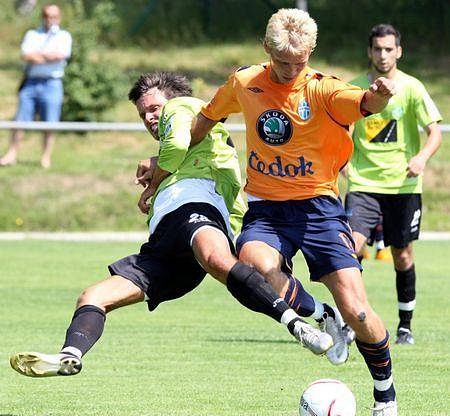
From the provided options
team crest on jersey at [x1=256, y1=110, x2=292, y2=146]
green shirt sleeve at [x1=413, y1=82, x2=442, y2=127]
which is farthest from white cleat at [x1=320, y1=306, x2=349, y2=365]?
green shirt sleeve at [x1=413, y1=82, x2=442, y2=127]

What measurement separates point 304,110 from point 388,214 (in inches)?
134

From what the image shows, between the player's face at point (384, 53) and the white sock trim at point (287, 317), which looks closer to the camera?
the white sock trim at point (287, 317)

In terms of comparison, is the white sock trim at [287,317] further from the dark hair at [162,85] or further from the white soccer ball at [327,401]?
the dark hair at [162,85]

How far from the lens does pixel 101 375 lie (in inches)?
326

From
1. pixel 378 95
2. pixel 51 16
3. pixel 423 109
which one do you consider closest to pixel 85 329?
pixel 378 95

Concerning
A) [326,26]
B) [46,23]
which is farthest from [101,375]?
[326,26]

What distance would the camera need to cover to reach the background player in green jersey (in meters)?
9.72

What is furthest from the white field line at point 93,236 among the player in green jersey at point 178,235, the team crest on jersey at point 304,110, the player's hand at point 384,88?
the player's hand at point 384,88

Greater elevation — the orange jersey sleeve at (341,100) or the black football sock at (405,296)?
the orange jersey sleeve at (341,100)

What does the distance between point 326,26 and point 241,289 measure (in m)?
24.2

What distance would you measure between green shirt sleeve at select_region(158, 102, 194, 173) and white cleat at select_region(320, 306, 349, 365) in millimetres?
1373

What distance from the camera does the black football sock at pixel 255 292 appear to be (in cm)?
643

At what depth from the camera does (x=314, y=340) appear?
610 centimetres

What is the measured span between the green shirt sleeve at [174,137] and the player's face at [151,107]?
10.3 inches
